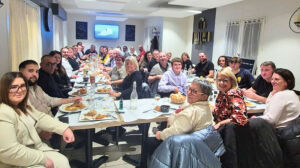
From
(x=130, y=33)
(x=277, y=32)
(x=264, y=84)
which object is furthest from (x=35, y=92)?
(x=130, y=33)

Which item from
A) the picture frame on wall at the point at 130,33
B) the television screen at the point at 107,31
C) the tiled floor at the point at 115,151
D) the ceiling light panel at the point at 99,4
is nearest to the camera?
the tiled floor at the point at 115,151

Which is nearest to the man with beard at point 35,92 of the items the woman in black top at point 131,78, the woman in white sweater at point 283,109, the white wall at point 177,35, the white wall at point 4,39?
the woman in black top at point 131,78

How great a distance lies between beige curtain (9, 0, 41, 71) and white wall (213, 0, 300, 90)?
4646mm

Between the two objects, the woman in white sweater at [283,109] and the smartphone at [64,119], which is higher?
the woman in white sweater at [283,109]

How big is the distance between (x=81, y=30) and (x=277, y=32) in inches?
349

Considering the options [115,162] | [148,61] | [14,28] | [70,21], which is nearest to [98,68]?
[148,61]

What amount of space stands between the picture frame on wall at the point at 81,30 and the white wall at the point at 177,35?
15.0 ft

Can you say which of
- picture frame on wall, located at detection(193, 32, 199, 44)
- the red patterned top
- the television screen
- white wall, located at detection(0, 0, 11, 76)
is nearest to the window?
picture frame on wall, located at detection(193, 32, 199, 44)

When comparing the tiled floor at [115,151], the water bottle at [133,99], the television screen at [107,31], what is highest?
the television screen at [107,31]

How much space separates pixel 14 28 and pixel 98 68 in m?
2.09

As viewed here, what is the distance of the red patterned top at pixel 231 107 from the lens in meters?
1.67

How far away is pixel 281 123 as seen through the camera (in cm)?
194

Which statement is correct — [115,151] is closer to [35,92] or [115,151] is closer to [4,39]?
[35,92]

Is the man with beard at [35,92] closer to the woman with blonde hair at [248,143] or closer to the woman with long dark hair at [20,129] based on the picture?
the woman with long dark hair at [20,129]
